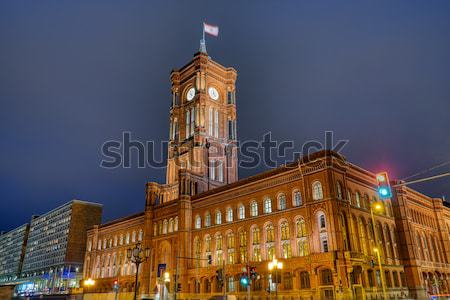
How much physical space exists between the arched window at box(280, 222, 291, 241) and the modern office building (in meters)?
156

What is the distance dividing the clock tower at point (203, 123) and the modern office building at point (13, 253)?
119 meters

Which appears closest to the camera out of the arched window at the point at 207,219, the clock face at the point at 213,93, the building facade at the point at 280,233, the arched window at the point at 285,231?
the building facade at the point at 280,233

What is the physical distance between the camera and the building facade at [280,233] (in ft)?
148

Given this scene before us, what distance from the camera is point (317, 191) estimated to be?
47406 millimetres

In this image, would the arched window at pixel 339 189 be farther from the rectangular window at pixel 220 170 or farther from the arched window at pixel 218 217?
the rectangular window at pixel 220 170

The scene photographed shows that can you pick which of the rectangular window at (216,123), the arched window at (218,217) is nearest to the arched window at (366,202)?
the arched window at (218,217)

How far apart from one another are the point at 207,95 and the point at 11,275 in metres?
147

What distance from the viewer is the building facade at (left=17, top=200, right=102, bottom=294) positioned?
11938cm

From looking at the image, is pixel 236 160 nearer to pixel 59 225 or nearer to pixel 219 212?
pixel 219 212

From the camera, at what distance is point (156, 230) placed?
71.7 m

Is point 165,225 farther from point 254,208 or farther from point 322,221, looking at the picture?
point 322,221

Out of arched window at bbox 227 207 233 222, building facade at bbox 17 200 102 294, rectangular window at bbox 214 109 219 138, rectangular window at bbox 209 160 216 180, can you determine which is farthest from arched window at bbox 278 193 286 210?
building facade at bbox 17 200 102 294

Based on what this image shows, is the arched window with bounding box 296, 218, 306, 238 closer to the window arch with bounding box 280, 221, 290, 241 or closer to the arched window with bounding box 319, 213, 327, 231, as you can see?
the window arch with bounding box 280, 221, 290, 241

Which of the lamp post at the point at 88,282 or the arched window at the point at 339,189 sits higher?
the arched window at the point at 339,189
